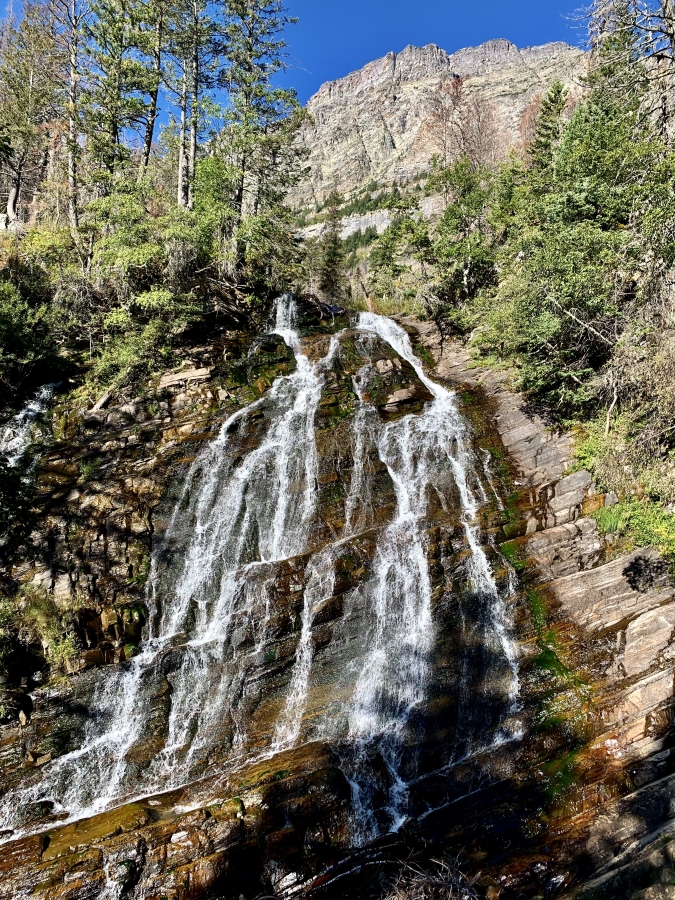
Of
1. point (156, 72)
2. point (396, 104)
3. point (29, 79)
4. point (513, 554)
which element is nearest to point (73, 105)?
point (156, 72)

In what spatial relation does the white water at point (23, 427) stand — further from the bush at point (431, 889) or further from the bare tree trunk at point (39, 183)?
the bush at point (431, 889)

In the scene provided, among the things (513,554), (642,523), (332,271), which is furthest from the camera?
(332,271)

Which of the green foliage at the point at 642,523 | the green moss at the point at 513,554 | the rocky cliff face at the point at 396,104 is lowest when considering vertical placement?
the green moss at the point at 513,554

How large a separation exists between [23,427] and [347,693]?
49.5 feet

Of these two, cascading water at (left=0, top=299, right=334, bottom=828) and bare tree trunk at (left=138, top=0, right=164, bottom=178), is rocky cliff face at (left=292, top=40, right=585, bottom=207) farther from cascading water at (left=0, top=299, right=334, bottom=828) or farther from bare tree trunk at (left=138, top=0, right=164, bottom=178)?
Result: cascading water at (left=0, top=299, right=334, bottom=828)

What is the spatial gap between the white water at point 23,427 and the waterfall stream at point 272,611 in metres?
6.59

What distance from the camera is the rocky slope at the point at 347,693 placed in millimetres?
7477

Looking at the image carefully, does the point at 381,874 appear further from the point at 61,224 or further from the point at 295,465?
the point at 61,224

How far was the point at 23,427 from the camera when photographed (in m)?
17.6

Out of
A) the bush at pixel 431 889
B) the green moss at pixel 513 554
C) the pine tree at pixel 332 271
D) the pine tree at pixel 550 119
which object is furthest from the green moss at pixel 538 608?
the pine tree at pixel 332 271

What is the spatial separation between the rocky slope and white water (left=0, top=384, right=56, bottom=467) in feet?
3.53

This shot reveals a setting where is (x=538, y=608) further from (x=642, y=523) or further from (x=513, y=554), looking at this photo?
(x=642, y=523)

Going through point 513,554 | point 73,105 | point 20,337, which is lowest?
point 513,554

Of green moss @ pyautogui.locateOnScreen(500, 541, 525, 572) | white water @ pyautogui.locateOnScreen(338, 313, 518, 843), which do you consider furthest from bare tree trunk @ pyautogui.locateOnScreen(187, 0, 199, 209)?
green moss @ pyautogui.locateOnScreen(500, 541, 525, 572)
